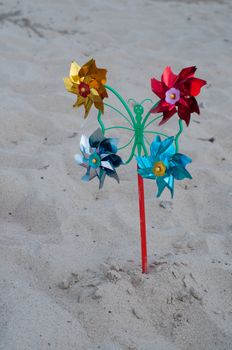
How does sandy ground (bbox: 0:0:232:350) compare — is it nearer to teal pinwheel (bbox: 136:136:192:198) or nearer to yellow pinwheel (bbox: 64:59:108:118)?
teal pinwheel (bbox: 136:136:192:198)

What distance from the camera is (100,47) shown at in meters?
3.46

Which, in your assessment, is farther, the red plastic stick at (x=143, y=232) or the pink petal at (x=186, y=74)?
the red plastic stick at (x=143, y=232)

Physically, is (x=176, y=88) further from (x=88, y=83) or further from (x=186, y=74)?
(x=88, y=83)

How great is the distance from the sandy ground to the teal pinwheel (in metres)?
0.33

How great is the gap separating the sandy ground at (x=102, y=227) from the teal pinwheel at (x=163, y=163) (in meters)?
0.33

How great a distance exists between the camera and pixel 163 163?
1.33m

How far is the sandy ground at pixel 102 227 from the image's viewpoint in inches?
55.4

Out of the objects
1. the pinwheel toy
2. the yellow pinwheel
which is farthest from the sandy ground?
the yellow pinwheel

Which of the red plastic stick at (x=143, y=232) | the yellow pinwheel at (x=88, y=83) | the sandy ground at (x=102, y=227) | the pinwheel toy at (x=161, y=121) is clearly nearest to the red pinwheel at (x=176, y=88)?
the pinwheel toy at (x=161, y=121)

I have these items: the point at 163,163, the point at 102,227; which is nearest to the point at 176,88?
the point at 163,163

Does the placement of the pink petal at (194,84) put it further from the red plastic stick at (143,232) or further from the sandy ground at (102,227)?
the sandy ground at (102,227)

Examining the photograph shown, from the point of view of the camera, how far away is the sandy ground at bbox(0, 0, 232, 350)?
141cm

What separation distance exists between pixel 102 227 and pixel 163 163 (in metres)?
0.56

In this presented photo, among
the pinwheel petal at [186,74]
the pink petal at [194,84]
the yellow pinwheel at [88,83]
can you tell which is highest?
the pinwheel petal at [186,74]
